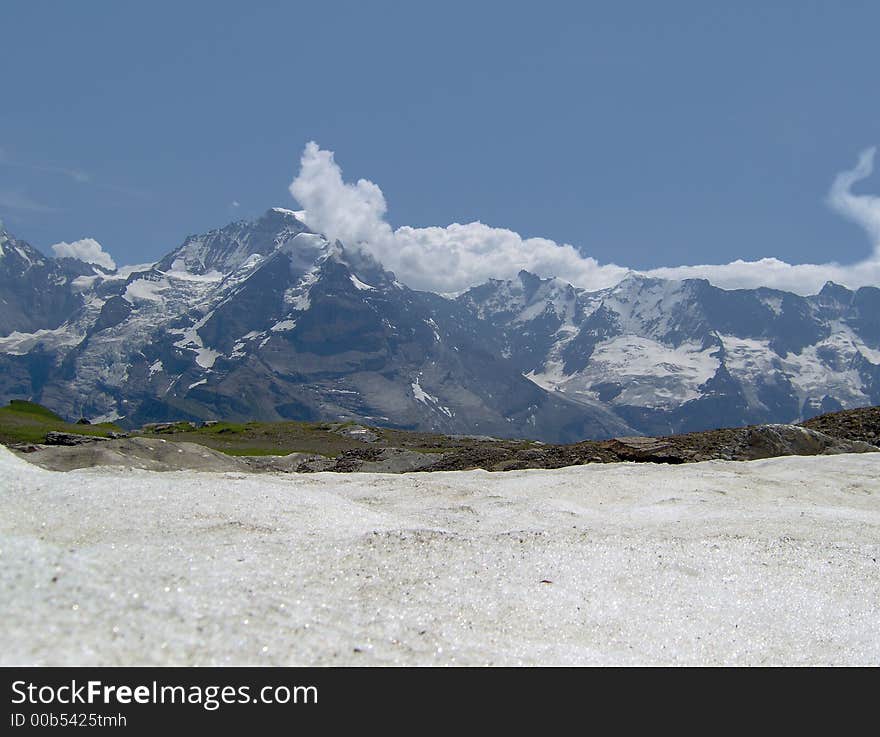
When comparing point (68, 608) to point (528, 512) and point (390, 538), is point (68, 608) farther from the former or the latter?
point (528, 512)

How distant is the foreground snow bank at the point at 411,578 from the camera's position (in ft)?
35.0

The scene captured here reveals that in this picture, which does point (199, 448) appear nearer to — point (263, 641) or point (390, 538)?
point (390, 538)

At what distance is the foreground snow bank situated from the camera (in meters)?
10.7

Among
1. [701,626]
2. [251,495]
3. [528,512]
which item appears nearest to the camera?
[701,626]

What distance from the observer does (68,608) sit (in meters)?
10.5

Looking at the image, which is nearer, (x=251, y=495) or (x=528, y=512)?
(x=251, y=495)

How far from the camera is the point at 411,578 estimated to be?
1438cm

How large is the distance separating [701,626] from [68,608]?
11075 millimetres

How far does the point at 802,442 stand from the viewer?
42.2 m
